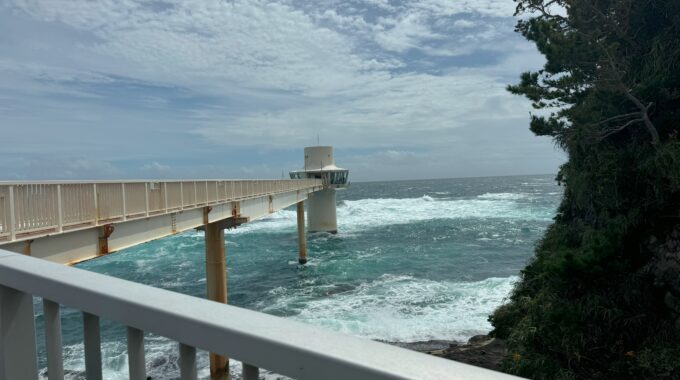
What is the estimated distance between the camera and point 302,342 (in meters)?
1.19

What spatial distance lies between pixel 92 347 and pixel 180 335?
63 cm

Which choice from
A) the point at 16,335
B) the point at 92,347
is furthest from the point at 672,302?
the point at 16,335

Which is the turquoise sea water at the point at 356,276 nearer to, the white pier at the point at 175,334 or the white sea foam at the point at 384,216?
the white sea foam at the point at 384,216

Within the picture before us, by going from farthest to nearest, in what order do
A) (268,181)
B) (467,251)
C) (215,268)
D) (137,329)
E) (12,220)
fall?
(467,251)
(268,181)
(215,268)
(12,220)
(137,329)

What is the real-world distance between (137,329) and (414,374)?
1.00 metres

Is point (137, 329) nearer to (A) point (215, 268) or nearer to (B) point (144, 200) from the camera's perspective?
(B) point (144, 200)

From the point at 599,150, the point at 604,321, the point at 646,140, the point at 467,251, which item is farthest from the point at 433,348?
the point at 467,251

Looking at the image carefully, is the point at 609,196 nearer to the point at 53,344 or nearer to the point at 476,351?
the point at 476,351

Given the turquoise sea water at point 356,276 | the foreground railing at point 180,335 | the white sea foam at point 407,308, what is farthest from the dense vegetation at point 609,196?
the foreground railing at point 180,335

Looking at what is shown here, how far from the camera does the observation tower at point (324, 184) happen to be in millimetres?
49312

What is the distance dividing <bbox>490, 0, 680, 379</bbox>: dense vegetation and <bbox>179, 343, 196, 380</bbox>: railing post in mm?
9786

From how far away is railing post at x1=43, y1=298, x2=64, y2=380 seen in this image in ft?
5.76

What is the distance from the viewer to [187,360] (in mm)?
1390

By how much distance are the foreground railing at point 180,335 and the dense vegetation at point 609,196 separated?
9666 mm
